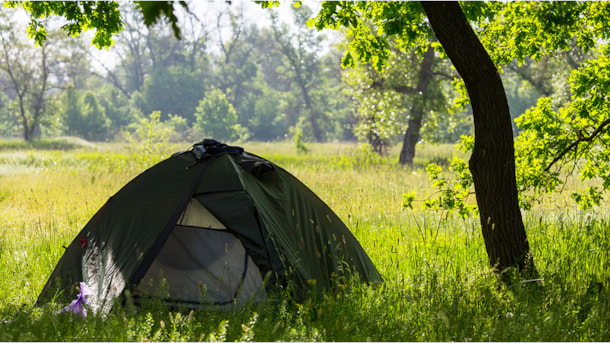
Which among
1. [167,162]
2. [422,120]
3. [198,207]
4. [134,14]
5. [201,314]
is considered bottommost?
[201,314]

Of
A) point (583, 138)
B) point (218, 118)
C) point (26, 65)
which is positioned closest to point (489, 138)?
point (583, 138)

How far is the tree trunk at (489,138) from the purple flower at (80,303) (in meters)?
3.41

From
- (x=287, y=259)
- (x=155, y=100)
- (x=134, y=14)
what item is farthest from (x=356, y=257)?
(x=134, y=14)

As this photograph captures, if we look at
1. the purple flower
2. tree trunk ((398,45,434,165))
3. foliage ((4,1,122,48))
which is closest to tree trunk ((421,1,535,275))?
the purple flower

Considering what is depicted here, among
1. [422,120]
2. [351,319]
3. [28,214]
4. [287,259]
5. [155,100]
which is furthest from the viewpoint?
[155,100]

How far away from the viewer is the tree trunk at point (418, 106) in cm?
2003

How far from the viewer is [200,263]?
16.7 feet

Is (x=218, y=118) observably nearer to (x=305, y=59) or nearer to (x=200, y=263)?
(x=305, y=59)

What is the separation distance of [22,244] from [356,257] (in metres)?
4.69

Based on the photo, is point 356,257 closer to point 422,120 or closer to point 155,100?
point 422,120

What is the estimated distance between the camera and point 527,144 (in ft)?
20.8

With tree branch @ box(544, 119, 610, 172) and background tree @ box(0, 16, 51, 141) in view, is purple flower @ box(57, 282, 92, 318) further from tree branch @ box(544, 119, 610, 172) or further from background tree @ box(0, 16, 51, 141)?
background tree @ box(0, 16, 51, 141)

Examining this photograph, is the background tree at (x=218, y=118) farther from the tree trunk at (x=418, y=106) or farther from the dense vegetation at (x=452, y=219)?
the dense vegetation at (x=452, y=219)

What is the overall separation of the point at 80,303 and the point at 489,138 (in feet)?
12.1
